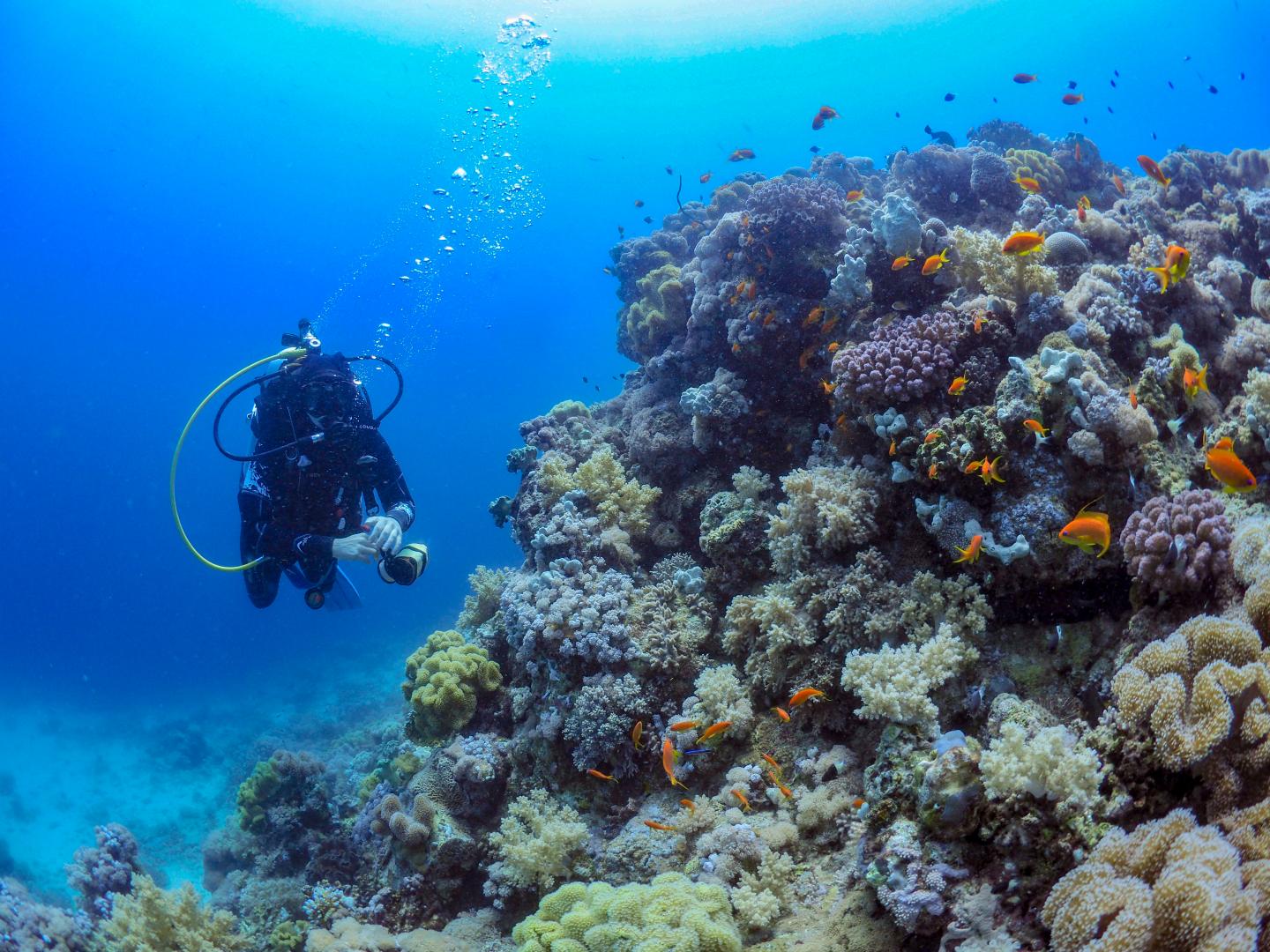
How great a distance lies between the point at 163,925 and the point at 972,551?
335 inches

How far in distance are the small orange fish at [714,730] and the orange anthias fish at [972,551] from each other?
7.08 ft

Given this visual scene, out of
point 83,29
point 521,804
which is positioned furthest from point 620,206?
point 521,804

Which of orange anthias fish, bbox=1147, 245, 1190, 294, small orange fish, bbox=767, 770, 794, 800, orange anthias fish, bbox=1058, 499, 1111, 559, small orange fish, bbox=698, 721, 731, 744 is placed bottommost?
small orange fish, bbox=767, 770, 794, 800

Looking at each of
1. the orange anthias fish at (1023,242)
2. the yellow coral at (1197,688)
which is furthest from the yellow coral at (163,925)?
the orange anthias fish at (1023,242)

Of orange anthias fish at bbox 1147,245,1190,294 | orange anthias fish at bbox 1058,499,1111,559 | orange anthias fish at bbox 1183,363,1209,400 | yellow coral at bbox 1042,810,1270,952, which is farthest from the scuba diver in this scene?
orange anthias fish at bbox 1147,245,1190,294

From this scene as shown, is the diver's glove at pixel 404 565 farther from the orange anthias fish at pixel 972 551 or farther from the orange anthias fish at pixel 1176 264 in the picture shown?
the orange anthias fish at pixel 1176 264

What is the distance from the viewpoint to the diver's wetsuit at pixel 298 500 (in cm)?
696

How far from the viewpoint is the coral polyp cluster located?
287 cm

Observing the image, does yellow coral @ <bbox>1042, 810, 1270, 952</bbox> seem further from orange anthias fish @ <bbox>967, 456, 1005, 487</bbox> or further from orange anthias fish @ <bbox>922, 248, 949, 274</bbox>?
orange anthias fish @ <bbox>922, 248, 949, 274</bbox>

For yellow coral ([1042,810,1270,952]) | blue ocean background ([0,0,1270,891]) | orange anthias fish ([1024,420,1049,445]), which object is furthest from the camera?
blue ocean background ([0,0,1270,891])

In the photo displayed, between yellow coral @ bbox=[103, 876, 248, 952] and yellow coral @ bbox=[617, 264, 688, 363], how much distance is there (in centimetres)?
931

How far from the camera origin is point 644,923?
11.8ft

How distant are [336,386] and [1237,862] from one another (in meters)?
8.09

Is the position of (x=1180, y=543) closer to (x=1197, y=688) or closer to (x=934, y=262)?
(x=1197, y=688)
